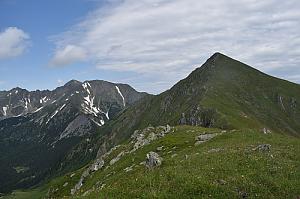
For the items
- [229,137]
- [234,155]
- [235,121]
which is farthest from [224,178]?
[235,121]

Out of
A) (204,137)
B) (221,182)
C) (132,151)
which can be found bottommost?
(132,151)

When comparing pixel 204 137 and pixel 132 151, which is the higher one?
pixel 204 137

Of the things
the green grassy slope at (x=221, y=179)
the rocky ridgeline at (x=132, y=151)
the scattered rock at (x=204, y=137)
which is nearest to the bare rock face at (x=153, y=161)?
the rocky ridgeline at (x=132, y=151)

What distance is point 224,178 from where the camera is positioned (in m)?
25.5

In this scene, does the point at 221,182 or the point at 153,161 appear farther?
the point at 153,161

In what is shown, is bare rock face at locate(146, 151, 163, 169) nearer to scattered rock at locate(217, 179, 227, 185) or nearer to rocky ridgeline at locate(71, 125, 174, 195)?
rocky ridgeline at locate(71, 125, 174, 195)

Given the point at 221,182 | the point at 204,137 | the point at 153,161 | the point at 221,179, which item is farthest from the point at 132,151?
the point at 221,182

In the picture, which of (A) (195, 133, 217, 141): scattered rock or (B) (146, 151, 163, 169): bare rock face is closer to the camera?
(B) (146, 151, 163, 169): bare rock face

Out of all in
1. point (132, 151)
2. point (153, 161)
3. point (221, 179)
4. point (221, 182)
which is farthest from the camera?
point (132, 151)

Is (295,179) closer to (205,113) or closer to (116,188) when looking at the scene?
(116,188)

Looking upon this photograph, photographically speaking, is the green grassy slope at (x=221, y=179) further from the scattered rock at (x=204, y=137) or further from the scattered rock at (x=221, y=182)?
the scattered rock at (x=204, y=137)

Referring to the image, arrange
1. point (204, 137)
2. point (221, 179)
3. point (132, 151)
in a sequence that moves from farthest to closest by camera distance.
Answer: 1. point (132, 151)
2. point (204, 137)
3. point (221, 179)

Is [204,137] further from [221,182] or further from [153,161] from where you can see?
[221,182]

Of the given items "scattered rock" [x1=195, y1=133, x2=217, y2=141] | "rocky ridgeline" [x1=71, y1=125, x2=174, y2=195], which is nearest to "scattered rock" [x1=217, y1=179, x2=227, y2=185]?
"rocky ridgeline" [x1=71, y1=125, x2=174, y2=195]
